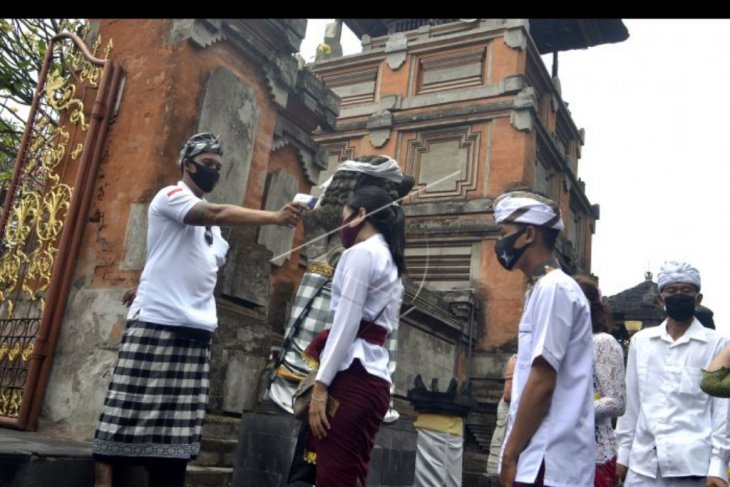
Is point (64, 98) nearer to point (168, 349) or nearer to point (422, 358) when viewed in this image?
point (168, 349)

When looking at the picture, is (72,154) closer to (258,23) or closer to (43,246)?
(43,246)

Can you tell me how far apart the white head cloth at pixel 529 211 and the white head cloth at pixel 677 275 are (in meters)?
1.55

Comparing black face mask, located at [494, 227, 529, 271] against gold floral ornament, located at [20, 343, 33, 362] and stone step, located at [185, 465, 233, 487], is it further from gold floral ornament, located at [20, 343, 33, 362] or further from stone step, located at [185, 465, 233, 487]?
gold floral ornament, located at [20, 343, 33, 362]

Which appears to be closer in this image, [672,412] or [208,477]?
[672,412]

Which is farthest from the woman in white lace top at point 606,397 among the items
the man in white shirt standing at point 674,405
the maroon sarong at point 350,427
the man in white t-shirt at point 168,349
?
the man in white t-shirt at point 168,349

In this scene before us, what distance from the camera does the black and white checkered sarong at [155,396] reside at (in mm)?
3109

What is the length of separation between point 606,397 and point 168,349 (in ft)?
8.10

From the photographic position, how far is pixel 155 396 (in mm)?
3211

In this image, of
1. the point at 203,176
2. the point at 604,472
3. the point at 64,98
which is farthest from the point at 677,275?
the point at 64,98

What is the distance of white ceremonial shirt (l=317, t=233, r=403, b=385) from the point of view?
281 centimetres

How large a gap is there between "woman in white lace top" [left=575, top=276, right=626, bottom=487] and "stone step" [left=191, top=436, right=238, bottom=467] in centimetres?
261

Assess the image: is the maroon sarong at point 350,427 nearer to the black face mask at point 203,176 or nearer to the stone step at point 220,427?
the black face mask at point 203,176
